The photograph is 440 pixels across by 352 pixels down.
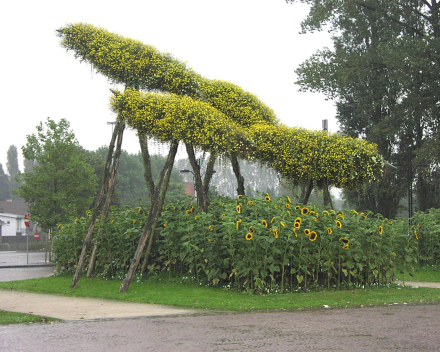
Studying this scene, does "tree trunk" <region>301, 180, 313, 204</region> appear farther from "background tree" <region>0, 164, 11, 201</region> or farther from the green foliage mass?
"background tree" <region>0, 164, 11, 201</region>

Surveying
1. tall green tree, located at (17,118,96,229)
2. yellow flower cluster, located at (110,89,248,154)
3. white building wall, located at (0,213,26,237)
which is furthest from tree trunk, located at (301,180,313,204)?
white building wall, located at (0,213,26,237)

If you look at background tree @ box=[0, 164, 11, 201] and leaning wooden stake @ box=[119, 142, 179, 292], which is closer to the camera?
leaning wooden stake @ box=[119, 142, 179, 292]

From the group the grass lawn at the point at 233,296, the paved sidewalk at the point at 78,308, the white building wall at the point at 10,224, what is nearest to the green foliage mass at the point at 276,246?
the grass lawn at the point at 233,296

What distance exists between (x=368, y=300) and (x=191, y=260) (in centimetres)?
404

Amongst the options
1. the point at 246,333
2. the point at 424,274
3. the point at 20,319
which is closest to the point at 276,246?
the point at 246,333

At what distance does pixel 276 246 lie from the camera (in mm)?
11680

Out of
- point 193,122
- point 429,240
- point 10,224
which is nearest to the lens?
point 193,122

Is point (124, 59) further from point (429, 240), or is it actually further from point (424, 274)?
point (429, 240)

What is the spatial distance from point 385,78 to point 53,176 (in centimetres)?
2365

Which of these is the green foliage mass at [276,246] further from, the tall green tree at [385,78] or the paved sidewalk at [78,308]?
the tall green tree at [385,78]

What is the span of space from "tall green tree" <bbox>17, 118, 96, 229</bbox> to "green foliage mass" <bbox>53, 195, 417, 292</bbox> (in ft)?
91.3

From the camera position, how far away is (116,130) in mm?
14461

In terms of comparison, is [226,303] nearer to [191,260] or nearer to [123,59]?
[191,260]

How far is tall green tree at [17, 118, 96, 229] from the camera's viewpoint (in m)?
40.5
